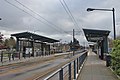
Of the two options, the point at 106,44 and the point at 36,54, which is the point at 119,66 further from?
the point at 36,54

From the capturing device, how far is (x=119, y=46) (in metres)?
12.7

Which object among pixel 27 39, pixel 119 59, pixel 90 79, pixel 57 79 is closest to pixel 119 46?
pixel 119 59

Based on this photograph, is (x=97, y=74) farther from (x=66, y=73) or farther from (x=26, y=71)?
(x=26, y=71)

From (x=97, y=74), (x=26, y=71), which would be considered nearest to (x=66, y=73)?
(x=97, y=74)

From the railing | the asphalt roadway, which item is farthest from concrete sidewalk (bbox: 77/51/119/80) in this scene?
the asphalt roadway

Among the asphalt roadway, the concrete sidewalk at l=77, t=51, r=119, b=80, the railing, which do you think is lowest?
the asphalt roadway

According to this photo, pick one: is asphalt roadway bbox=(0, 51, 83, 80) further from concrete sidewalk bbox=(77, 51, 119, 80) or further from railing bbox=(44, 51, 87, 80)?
railing bbox=(44, 51, 87, 80)

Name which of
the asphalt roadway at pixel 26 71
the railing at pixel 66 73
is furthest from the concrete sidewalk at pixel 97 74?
the asphalt roadway at pixel 26 71

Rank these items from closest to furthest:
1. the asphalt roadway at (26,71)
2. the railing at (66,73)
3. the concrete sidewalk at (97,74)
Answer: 1. the railing at (66,73)
2. the concrete sidewalk at (97,74)
3. the asphalt roadway at (26,71)

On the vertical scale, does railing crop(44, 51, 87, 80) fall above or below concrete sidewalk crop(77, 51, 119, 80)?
above

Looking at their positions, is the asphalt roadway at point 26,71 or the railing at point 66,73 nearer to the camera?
the railing at point 66,73

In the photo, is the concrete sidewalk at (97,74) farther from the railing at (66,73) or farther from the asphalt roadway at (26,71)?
the asphalt roadway at (26,71)

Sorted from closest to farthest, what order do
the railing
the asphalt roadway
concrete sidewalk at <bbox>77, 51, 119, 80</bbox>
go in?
the railing
concrete sidewalk at <bbox>77, 51, 119, 80</bbox>
the asphalt roadway

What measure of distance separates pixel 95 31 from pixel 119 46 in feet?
57.9
